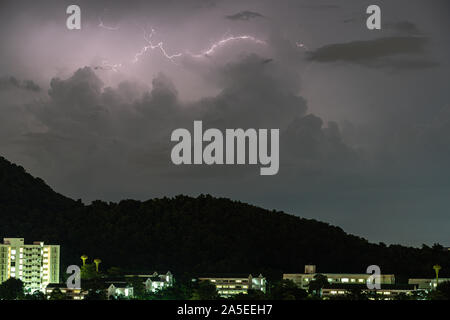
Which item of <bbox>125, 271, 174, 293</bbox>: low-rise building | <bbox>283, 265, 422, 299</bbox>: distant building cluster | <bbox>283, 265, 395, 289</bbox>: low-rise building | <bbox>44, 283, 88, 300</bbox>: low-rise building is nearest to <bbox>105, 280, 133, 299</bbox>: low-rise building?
<bbox>44, 283, 88, 300</bbox>: low-rise building

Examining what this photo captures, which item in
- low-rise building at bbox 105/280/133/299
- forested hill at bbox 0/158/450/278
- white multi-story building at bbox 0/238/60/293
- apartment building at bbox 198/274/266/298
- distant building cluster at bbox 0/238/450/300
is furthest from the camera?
forested hill at bbox 0/158/450/278

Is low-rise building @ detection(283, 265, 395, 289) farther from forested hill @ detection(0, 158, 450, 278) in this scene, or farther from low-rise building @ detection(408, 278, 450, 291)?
forested hill @ detection(0, 158, 450, 278)

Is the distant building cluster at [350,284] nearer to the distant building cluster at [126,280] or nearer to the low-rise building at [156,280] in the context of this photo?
the distant building cluster at [126,280]

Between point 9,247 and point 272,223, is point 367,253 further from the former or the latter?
point 9,247

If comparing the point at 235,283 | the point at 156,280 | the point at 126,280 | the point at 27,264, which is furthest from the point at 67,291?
the point at 235,283

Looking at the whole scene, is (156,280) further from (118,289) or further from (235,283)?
(118,289)
